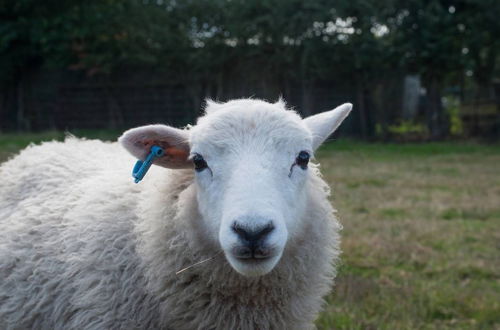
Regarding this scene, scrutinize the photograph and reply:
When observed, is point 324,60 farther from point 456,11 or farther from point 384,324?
point 384,324

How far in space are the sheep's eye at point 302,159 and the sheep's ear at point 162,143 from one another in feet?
1.66

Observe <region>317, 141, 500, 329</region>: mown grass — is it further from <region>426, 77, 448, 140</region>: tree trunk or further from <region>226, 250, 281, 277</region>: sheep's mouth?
<region>426, 77, 448, 140</region>: tree trunk

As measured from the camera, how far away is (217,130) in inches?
101

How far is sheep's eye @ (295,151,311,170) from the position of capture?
2604mm

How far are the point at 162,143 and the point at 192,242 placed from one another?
1.54 ft

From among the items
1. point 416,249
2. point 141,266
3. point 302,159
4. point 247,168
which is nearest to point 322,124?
point 302,159

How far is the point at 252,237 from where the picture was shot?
2115mm

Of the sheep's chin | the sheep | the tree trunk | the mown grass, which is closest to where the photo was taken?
the sheep's chin

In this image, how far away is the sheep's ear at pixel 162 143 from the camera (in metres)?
2.65

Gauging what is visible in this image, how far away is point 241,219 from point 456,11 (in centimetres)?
1648

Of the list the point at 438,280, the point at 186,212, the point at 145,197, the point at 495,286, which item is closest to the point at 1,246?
the point at 145,197

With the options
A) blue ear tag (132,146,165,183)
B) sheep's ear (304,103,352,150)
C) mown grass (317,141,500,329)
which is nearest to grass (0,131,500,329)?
mown grass (317,141,500,329)

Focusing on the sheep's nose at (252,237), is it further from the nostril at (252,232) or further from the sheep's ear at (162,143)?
the sheep's ear at (162,143)

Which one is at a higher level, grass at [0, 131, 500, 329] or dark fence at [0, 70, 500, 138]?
dark fence at [0, 70, 500, 138]
